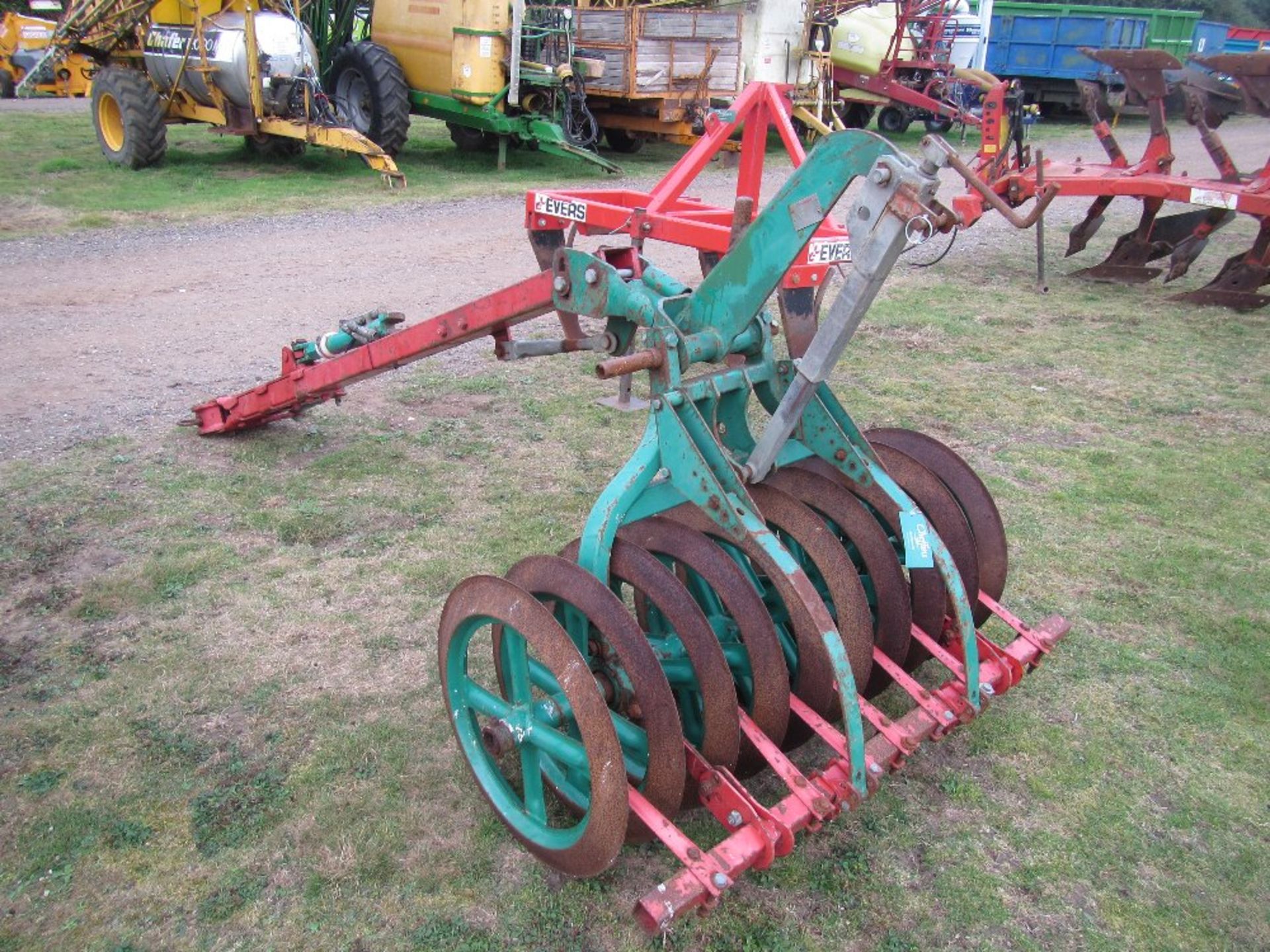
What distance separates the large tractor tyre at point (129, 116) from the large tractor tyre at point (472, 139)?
4411 millimetres

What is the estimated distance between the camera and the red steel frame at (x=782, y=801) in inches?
92.7

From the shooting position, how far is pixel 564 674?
246 centimetres

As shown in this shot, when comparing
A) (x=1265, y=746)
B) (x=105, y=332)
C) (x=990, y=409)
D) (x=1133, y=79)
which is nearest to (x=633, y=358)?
(x=1265, y=746)

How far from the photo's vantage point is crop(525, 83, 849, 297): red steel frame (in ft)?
16.7

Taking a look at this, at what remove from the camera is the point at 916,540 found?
9.52ft

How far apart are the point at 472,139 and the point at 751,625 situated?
13.8 meters

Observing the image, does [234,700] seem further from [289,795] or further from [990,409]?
[990,409]

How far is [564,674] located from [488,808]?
2.47 feet

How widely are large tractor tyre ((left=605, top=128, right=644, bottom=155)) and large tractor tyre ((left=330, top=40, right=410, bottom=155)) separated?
3.52 meters

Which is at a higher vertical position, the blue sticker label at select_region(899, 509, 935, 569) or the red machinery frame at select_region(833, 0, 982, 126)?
the red machinery frame at select_region(833, 0, 982, 126)

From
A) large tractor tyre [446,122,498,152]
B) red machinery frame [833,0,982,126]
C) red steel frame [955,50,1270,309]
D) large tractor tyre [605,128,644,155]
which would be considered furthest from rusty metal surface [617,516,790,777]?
red machinery frame [833,0,982,126]

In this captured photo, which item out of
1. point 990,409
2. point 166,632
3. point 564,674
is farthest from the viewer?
point 990,409

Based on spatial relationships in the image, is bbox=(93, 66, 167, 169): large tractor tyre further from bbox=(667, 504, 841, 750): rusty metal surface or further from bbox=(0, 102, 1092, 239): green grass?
bbox=(667, 504, 841, 750): rusty metal surface

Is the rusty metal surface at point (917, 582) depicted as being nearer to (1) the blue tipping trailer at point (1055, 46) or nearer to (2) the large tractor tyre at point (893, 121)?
(2) the large tractor tyre at point (893, 121)
